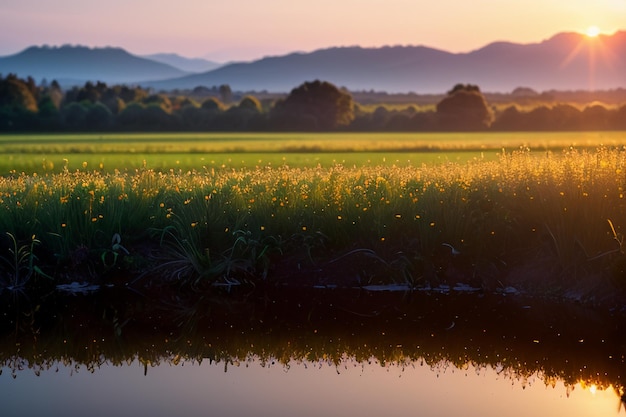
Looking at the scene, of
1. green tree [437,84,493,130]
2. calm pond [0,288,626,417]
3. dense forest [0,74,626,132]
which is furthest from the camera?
green tree [437,84,493,130]

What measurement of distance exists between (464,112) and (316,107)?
18.1m

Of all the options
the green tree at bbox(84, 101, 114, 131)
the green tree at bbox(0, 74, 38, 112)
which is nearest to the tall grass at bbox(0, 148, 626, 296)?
the green tree at bbox(84, 101, 114, 131)

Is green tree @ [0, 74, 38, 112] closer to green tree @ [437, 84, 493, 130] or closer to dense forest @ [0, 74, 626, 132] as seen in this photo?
dense forest @ [0, 74, 626, 132]

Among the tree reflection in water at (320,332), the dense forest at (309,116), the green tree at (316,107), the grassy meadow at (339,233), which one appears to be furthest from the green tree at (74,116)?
the tree reflection in water at (320,332)

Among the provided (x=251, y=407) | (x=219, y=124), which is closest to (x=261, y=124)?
(x=219, y=124)

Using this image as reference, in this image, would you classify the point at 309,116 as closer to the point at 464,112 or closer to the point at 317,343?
the point at 464,112

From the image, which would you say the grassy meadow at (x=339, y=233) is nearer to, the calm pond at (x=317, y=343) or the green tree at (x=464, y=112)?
the calm pond at (x=317, y=343)

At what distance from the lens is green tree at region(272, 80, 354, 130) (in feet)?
332

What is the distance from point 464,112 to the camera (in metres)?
96.1

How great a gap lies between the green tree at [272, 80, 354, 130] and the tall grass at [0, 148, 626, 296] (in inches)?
3300

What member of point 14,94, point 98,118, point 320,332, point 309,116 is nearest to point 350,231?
A: point 320,332

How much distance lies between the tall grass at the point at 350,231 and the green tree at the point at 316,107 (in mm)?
83813

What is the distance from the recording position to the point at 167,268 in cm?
1606

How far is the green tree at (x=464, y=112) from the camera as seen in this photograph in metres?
95.8
